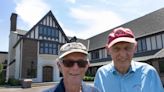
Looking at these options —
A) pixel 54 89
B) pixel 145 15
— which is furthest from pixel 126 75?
pixel 145 15

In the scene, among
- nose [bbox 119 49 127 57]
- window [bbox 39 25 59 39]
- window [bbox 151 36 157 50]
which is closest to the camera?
nose [bbox 119 49 127 57]

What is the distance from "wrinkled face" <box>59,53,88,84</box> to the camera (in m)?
2.12

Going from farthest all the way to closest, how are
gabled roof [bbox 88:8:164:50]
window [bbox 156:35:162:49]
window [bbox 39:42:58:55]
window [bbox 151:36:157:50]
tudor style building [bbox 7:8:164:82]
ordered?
window [bbox 39:42:58:55], gabled roof [bbox 88:8:164:50], tudor style building [bbox 7:8:164:82], window [bbox 151:36:157:50], window [bbox 156:35:162:49]

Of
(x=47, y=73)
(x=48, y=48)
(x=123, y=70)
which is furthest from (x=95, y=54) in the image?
(x=123, y=70)

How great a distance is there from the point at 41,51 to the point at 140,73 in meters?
28.5

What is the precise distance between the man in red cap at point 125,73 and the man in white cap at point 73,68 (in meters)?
0.46

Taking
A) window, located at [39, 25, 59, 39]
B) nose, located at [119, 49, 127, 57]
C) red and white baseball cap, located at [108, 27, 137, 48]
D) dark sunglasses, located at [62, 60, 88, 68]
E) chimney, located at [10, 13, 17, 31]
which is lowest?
dark sunglasses, located at [62, 60, 88, 68]

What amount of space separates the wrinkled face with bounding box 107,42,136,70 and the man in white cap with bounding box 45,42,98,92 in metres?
0.50

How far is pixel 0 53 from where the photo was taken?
147ft

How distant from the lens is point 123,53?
8.28 ft

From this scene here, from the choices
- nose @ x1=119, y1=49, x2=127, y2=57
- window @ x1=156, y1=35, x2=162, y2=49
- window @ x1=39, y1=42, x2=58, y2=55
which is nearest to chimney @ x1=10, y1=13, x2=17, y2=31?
window @ x1=39, y1=42, x2=58, y2=55

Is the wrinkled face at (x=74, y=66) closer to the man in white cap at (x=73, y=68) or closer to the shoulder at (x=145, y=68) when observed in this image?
the man in white cap at (x=73, y=68)

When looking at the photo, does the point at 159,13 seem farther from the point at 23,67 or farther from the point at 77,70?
the point at 77,70

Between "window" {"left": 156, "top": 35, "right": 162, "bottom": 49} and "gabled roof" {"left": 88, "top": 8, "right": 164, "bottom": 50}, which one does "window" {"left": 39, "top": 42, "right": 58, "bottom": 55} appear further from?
"window" {"left": 156, "top": 35, "right": 162, "bottom": 49}
